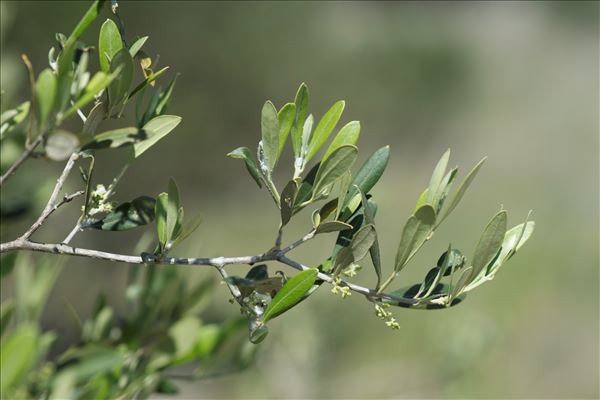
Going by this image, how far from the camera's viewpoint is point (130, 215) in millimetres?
379

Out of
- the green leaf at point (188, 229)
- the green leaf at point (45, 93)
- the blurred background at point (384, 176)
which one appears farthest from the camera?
the blurred background at point (384, 176)

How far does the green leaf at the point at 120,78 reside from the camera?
1.00 ft

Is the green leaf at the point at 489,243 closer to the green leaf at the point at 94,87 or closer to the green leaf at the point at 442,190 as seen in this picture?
the green leaf at the point at 442,190

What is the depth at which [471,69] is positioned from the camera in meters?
5.92

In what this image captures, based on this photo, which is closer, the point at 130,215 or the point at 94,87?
the point at 94,87

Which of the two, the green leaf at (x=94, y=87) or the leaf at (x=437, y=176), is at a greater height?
the green leaf at (x=94, y=87)

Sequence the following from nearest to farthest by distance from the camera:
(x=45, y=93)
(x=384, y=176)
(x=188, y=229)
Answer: (x=45, y=93), (x=188, y=229), (x=384, y=176)

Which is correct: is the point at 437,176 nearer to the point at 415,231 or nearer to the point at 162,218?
the point at 415,231

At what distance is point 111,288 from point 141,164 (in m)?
0.65

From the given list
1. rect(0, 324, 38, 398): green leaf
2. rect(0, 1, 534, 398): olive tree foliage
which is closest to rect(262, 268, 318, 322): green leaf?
rect(0, 1, 534, 398): olive tree foliage

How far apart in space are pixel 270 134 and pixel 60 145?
0.10 meters

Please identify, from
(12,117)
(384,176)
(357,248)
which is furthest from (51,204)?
(384,176)

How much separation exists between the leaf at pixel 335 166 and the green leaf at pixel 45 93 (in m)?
0.13

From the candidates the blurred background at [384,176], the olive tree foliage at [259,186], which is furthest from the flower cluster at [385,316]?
the blurred background at [384,176]
